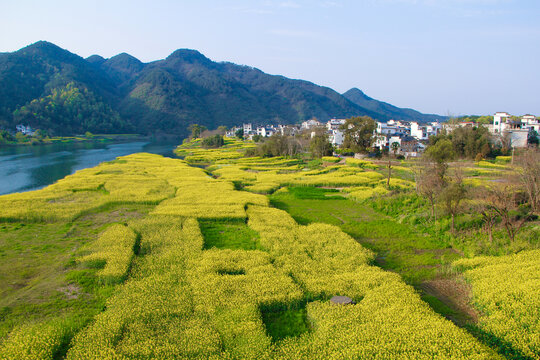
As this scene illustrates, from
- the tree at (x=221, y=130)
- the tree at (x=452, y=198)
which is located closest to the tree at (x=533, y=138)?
the tree at (x=452, y=198)

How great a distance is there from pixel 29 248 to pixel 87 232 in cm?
318

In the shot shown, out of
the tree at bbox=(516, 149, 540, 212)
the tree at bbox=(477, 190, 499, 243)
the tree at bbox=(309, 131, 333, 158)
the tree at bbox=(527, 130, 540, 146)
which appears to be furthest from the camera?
the tree at bbox=(309, 131, 333, 158)

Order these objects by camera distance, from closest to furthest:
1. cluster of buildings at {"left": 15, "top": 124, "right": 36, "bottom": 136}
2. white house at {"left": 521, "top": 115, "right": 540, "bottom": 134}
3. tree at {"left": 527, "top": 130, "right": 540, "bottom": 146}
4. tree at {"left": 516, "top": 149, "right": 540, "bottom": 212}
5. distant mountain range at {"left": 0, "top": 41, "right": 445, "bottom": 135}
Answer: tree at {"left": 516, "top": 149, "right": 540, "bottom": 212} < tree at {"left": 527, "top": 130, "right": 540, "bottom": 146} < white house at {"left": 521, "top": 115, "right": 540, "bottom": 134} < cluster of buildings at {"left": 15, "top": 124, "right": 36, "bottom": 136} < distant mountain range at {"left": 0, "top": 41, "right": 445, "bottom": 135}

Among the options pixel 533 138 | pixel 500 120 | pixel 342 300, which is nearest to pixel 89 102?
pixel 500 120

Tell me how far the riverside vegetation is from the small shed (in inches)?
10.8

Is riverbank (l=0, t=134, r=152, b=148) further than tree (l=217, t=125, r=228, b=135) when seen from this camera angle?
No

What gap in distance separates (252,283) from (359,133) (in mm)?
56217

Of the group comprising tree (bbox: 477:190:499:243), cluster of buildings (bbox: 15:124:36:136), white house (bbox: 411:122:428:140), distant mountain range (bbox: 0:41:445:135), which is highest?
distant mountain range (bbox: 0:41:445:135)

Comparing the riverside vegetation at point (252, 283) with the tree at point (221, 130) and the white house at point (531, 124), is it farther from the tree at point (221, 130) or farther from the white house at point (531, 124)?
the tree at point (221, 130)

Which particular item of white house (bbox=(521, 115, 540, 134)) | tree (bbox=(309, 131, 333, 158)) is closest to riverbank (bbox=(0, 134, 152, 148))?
tree (bbox=(309, 131, 333, 158))

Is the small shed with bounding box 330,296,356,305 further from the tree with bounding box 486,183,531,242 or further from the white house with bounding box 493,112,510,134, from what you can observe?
the white house with bounding box 493,112,510,134

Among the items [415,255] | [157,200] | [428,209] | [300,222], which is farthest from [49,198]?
[428,209]

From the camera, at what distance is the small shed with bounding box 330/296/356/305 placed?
38.6 feet

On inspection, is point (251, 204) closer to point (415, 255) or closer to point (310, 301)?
point (415, 255)
